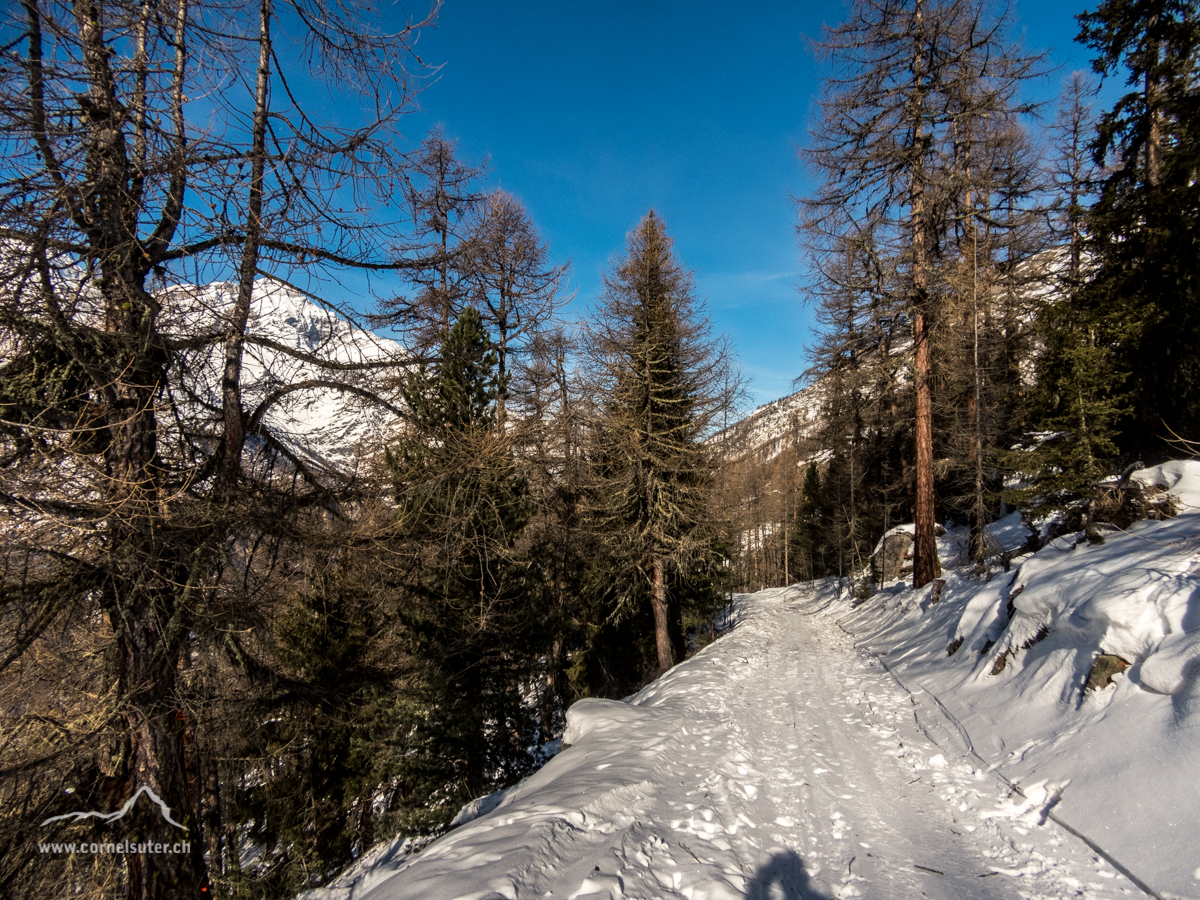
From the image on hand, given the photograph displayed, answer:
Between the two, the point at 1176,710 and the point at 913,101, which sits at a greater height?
the point at 913,101

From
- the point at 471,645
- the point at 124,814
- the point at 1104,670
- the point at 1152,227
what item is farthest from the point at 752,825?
the point at 1152,227

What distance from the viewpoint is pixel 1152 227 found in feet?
31.9

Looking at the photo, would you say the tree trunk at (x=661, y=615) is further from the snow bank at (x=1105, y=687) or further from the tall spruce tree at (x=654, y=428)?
the snow bank at (x=1105, y=687)

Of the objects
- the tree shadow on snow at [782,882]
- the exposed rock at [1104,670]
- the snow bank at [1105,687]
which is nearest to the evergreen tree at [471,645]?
the tree shadow on snow at [782,882]

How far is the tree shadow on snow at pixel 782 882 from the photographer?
3.23 metres

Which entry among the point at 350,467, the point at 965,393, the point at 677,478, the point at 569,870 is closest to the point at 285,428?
the point at 350,467

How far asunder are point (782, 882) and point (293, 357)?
17.9 ft

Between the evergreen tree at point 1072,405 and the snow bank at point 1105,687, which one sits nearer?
the snow bank at point 1105,687

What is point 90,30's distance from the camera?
2.84 m

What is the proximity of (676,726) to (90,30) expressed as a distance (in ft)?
25.3

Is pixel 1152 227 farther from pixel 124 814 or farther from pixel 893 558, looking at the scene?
pixel 124 814

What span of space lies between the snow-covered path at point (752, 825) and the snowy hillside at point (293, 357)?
147 inches

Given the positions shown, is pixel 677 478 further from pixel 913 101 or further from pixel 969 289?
pixel 913 101

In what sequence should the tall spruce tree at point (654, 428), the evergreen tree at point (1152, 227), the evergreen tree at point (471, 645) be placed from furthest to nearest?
the tall spruce tree at point (654, 428)
the evergreen tree at point (1152, 227)
the evergreen tree at point (471, 645)
